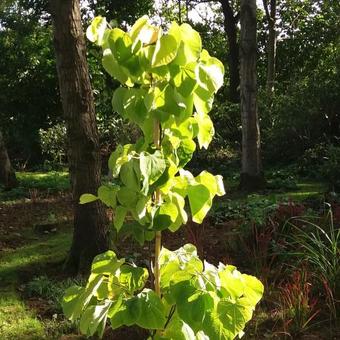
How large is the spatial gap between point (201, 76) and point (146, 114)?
0.73 ft

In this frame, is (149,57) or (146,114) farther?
(146,114)

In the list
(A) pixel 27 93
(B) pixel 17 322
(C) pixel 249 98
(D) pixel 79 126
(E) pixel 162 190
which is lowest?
(B) pixel 17 322

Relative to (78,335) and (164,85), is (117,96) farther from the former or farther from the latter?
(78,335)

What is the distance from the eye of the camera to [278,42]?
22.5m

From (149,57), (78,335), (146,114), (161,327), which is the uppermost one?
(149,57)

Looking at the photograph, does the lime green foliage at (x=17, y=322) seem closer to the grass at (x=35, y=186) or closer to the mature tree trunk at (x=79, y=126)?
the mature tree trunk at (x=79, y=126)

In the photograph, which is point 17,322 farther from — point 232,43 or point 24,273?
point 232,43

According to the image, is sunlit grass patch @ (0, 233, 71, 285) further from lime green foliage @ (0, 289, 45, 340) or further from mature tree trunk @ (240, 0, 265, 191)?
mature tree trunk @ (240, 0, 265, 191)

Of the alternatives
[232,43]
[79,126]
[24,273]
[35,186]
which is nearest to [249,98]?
[79,126]

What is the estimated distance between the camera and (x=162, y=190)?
1.79m

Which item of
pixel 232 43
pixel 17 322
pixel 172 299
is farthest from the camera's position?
pixel 232 43

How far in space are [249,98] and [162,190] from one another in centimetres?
752

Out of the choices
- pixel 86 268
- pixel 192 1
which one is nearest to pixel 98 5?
pixel 192 1

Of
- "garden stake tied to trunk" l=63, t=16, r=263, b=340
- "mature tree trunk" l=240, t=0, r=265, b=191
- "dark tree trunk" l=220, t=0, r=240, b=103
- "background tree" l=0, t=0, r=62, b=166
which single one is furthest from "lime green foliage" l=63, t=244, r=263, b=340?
"dark tree trunk" l=220, t=0, r=240, b=103
